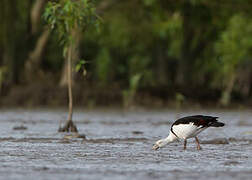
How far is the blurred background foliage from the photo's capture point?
37.4m

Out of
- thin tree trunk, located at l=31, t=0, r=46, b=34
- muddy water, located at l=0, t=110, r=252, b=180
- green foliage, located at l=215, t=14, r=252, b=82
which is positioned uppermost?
thin tree trunk, located at l=31, t=0, r=46, b=34

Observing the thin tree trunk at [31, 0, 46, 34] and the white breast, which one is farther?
the thin tree trunk at [31, 0, 46, 34]

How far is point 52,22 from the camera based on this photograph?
59.3 ft

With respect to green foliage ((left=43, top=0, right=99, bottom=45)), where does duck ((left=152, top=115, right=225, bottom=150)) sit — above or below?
below

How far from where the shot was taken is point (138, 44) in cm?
4953

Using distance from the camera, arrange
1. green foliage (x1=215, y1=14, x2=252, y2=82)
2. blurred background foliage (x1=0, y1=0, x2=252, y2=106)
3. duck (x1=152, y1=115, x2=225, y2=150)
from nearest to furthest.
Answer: duck (x1=152, y1=115, x2=225, y2=150), blurred background foliage (x1=0, y1=0, x2=252, y2=106), green foliage (x1=215, y1=14, x2=252, y2=82)

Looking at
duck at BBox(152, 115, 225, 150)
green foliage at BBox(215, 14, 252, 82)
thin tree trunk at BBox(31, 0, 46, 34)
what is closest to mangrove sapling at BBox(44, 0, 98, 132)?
duck at BBox(152, 115, 225, 150)

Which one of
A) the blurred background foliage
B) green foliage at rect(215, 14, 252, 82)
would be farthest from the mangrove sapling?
green foliage at rect(215, 14, 252, 82)

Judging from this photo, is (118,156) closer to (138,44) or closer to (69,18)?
(69,18)

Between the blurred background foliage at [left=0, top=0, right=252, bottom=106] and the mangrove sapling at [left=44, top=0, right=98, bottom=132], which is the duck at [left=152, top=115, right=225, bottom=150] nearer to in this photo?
the mangrove sapling at [left=44, top=0, right=98, bottom=132]

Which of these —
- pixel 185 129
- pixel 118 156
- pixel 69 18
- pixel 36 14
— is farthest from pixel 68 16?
pixel 36 14

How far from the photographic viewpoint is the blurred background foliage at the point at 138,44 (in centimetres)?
3744

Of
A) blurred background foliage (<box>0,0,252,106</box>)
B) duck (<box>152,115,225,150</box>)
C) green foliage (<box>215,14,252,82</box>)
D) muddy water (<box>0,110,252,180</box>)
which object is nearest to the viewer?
muddy water (<box>0,110,252,180</box>)

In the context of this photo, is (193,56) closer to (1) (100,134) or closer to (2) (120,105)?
(2) (120,105)
